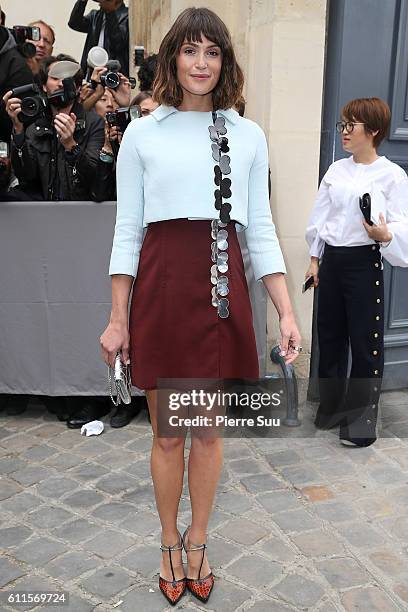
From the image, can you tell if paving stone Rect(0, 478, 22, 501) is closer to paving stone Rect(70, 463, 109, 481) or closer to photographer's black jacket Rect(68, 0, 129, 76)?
paving stone Rect(70, 463, 109, 481)

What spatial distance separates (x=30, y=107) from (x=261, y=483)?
8.32 feet

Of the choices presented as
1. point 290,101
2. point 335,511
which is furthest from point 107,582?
point 290,101

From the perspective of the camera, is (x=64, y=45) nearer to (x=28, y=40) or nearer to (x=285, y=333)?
(x=28, y=40)

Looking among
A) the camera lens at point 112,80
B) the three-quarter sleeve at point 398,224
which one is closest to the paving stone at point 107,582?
the three-quarter sleeve at point 398,224

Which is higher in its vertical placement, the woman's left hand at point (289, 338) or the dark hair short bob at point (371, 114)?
the dark hair short bob at point (371, 114)

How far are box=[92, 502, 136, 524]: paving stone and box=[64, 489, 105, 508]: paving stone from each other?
6 cm

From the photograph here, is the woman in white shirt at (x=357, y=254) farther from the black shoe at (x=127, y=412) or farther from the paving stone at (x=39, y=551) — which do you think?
the paving stone at (x=39, y=551)

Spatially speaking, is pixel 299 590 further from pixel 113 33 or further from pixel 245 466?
pixel 113 33

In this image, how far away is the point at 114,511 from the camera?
3.18 meters

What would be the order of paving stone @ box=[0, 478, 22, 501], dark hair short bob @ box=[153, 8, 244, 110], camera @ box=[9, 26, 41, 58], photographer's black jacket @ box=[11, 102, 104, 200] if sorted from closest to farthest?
dark hair short bob @ box=[153, 8, 244, 110] → paving stone @ box=[0, 478, 22, 501] → photographer's black jacket @ box=[11, 102, 104, 200] → camera @ box=[9, 26, 41, 58]

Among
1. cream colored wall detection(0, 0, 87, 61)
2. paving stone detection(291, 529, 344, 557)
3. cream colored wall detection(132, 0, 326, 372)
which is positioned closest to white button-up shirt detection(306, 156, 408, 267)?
cream colored wall detection(132, 0, 326, 372)

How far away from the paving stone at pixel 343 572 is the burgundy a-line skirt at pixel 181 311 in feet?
3.24

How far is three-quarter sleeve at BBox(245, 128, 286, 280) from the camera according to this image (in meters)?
2.41

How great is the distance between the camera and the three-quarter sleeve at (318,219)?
13.3 ft
